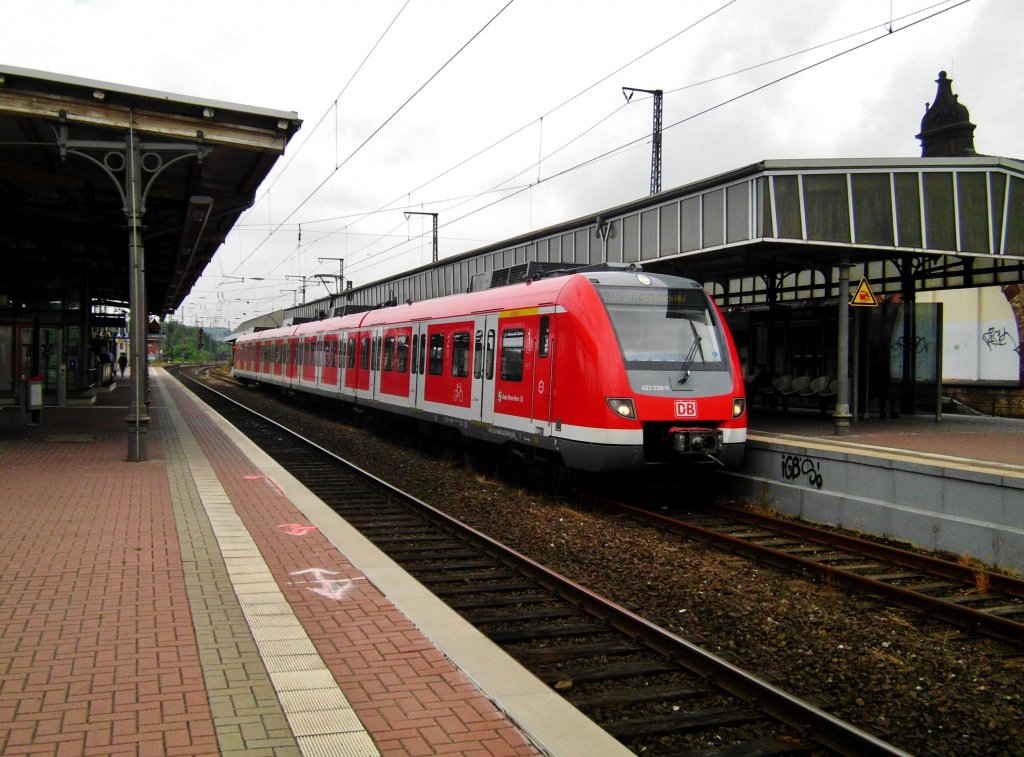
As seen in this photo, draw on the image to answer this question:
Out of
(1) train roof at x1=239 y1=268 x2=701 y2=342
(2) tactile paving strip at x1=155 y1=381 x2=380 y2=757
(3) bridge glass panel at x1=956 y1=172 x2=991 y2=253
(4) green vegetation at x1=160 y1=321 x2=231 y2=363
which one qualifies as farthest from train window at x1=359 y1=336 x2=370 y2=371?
(4) green vegetation at x1=160 y1=321 x2=231 y2=363

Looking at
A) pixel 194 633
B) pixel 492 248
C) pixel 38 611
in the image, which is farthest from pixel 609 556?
pixel 492 248

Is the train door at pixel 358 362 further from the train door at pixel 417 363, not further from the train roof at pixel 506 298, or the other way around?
the train door at pixel 417 363

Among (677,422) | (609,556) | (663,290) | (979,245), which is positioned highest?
(979,245)

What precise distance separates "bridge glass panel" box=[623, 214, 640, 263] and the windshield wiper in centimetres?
565

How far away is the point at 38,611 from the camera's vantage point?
5.43 meters

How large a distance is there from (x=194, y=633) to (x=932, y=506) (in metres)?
7.33

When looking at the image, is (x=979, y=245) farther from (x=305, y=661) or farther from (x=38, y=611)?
(x=38, y=611)

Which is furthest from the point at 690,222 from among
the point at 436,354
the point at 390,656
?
the point at 390,656

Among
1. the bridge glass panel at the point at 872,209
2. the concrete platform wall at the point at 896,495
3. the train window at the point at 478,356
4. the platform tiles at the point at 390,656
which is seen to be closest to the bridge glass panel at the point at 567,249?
the train window at the point at 478,356

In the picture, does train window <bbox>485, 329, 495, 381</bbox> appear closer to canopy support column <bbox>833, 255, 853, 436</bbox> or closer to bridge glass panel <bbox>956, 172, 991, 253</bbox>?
canopy support column <bbox>833, 255, 853, 436</bbox>

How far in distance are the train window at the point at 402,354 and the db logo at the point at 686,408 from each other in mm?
7767

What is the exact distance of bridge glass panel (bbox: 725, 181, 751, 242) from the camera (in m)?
12.9

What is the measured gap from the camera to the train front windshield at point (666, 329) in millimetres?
10172

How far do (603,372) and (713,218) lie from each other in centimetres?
521
